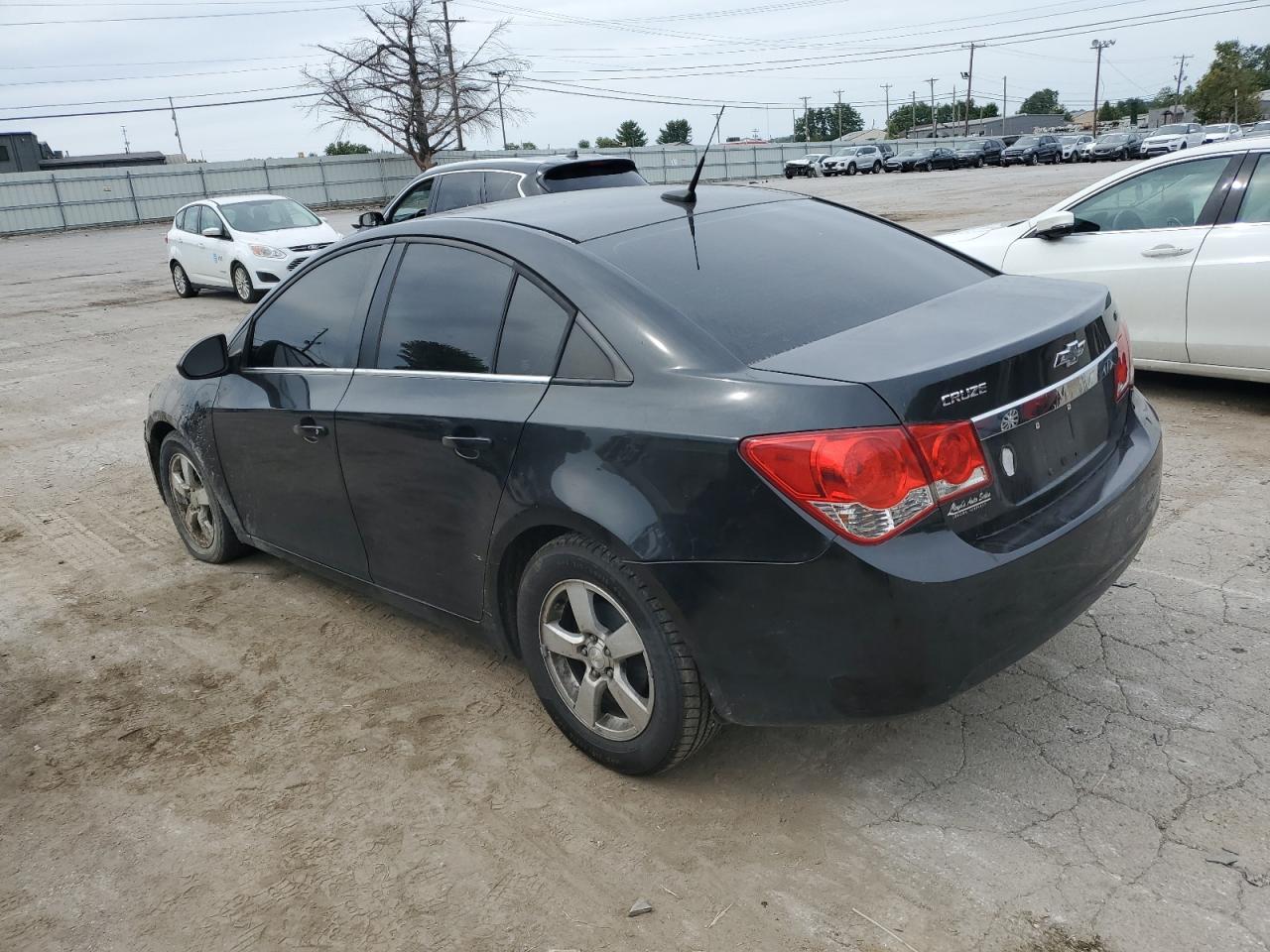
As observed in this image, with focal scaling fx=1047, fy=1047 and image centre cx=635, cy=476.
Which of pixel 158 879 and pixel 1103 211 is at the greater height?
pixel 1103 211

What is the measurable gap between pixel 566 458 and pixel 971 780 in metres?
1.45

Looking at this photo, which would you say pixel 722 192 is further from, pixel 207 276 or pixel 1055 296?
pixel 207 276

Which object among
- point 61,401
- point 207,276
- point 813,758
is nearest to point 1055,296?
point 813,758

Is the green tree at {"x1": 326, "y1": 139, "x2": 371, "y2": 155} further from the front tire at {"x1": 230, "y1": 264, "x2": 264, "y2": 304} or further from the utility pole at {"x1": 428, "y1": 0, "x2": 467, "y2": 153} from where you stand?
the front tire at {"x1": 230, "y1": 264, "x2": 264, "y2": 304}

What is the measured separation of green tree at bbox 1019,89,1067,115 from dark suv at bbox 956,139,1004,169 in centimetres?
9599

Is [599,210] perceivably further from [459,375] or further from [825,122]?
[825,122]

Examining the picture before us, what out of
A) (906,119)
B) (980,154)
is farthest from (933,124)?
(980,154)

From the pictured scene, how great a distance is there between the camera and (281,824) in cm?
303

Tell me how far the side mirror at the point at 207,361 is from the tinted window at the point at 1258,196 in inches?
221

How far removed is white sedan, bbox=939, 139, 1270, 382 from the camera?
6035mm

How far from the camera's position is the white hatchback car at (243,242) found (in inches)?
602

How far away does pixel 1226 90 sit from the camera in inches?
3465

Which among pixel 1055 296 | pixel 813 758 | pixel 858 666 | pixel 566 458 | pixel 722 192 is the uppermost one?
pixel 722 192

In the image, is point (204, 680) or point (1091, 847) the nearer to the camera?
point (1091, 847)
